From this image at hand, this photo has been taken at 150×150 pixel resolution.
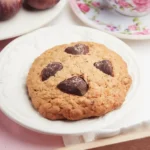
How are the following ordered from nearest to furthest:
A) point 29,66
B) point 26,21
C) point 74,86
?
point 74,86 < point 29,66 < point 26,21

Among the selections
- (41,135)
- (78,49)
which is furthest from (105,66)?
(41,135)

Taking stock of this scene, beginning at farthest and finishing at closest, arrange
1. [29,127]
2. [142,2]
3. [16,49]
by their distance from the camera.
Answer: [142,2] → [16,49] → [29,127]

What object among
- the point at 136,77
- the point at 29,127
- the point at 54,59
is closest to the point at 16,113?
the point at 29,127

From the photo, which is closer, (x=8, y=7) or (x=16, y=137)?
(x=16, y=137)

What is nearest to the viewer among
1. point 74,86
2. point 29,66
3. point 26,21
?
point 74,86

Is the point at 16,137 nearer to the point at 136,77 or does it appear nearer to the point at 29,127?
the point at 29,127

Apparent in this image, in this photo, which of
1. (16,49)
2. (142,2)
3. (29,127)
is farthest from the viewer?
(142,2)

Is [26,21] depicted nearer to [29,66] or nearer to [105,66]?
[29,66]
